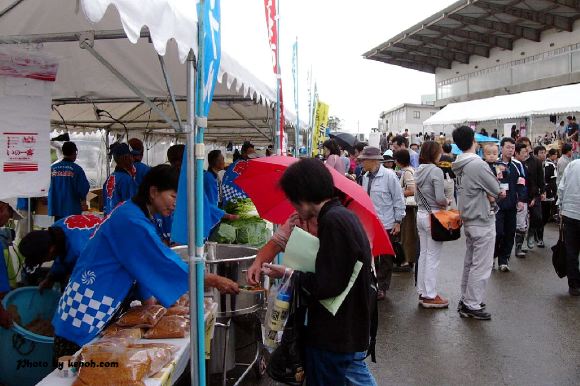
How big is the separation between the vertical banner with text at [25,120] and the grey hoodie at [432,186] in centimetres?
430

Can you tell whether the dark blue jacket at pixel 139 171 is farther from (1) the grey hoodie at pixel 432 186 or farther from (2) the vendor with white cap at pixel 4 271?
(1) the grey hoodie at pixel 432 186

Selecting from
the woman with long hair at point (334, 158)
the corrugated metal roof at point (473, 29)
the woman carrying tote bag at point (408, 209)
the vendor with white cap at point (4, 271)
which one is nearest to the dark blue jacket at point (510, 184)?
the woman carrying tote bag at point (408, 209)

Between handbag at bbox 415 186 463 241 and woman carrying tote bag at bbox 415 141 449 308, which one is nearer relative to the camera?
handbag at bbox 415 186 463 241

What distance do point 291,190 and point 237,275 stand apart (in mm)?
1409

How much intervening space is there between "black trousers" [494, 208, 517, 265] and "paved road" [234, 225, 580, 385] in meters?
0.52

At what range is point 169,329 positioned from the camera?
2.81 meters

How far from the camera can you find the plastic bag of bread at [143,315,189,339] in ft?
9.07

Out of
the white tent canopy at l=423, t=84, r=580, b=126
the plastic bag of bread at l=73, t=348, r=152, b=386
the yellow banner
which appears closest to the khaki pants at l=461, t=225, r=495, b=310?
the plastic bag of bread at l=73, t=348, r=152, b=386

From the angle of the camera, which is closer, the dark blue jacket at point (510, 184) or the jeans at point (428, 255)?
the jeans at point (428, 255)

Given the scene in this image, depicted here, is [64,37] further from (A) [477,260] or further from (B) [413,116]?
(B) [413,116]

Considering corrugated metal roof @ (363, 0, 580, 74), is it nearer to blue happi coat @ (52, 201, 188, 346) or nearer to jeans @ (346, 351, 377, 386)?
jeans @ (346, 351, 377, 386)

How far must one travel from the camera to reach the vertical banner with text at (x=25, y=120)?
3107 millimetres

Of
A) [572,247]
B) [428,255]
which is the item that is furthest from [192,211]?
[572,247]

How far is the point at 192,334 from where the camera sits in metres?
2.65
